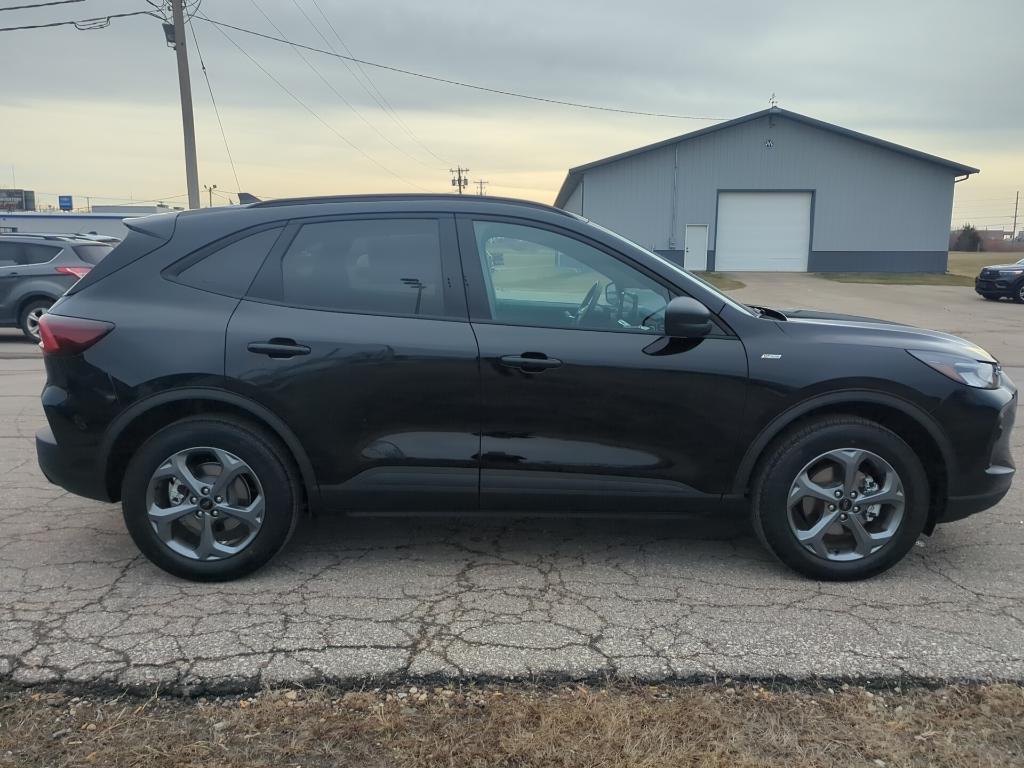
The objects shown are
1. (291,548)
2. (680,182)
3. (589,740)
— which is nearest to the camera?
(589,740)

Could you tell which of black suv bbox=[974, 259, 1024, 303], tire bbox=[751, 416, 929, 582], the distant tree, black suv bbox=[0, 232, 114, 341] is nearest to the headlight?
tire bbox=[751, 416, 929, 582]

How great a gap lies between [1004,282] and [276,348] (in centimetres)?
2448

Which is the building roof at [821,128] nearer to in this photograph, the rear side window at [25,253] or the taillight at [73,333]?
the rear side window at [25,253]

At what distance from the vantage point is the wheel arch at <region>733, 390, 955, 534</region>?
3643 millimetres

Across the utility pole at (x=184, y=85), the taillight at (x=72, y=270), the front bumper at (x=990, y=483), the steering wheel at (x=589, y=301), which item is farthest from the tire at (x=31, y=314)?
the front bumper at (x=990, y=483)

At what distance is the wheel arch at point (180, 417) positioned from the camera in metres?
3.62

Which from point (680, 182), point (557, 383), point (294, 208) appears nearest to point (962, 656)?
point (557, 383)

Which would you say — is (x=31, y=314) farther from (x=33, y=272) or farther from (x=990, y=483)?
(x=990, y=483)

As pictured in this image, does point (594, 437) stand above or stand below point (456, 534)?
above

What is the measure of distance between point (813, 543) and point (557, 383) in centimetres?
139

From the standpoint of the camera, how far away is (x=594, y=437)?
12.0 ft

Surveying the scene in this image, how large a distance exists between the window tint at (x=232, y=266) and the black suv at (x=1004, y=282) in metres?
24.3

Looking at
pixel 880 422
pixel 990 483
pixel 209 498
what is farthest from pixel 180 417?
pixel 990 483

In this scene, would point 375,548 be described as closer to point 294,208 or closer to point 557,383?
point 557,383
